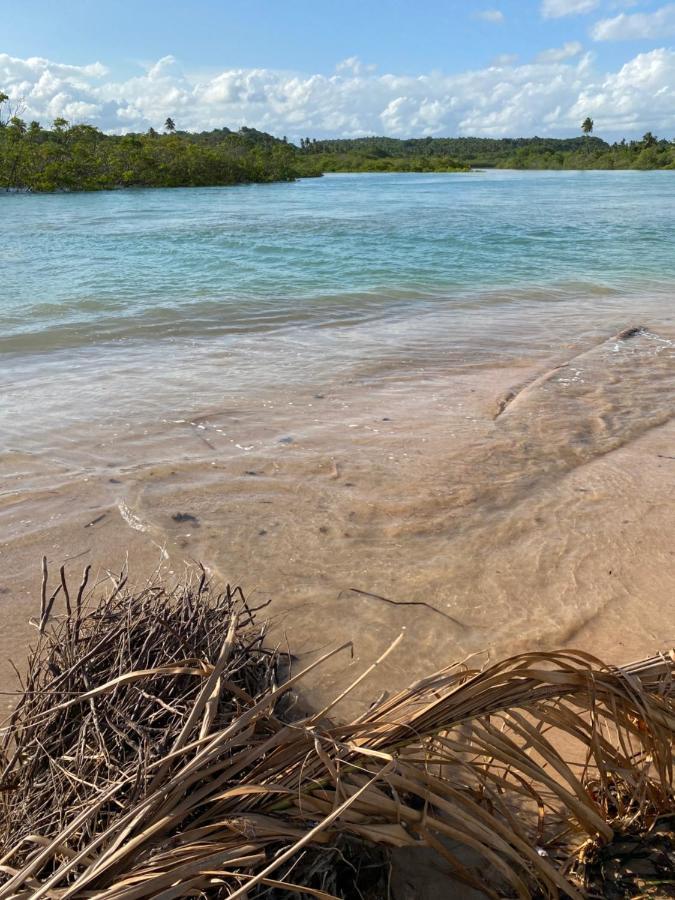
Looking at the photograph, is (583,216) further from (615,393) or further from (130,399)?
(130,399)

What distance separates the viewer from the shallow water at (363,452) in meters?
2.63

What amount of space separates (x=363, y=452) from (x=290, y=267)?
8.93 meters

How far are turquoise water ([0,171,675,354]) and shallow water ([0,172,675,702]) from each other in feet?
0.33

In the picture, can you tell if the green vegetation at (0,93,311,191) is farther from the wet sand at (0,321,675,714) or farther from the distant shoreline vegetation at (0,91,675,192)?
the wet sand at (0,321,675,714)

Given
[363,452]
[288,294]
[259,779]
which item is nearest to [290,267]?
[288,294]

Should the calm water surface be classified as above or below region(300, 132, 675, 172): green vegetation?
below

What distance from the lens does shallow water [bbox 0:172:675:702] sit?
8.63 ft

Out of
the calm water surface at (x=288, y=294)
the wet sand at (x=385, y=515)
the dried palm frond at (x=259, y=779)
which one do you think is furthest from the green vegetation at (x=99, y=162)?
the dried palm frond at (x=259, y=779)

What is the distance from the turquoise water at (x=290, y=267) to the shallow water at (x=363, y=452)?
0.33ft

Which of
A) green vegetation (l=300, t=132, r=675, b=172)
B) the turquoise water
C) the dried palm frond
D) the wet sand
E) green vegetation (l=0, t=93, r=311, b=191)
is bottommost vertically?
the wet sand

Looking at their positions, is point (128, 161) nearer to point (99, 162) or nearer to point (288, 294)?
point (99, 162)

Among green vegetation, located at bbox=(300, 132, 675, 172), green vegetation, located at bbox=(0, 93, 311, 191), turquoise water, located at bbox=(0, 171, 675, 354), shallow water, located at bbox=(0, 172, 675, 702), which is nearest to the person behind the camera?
shallow water, located at bbox=(0, 172, 675, 702)

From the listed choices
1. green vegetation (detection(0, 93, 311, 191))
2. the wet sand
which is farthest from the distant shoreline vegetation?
the wet sand

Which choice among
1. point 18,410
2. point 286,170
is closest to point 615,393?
point 18,410
